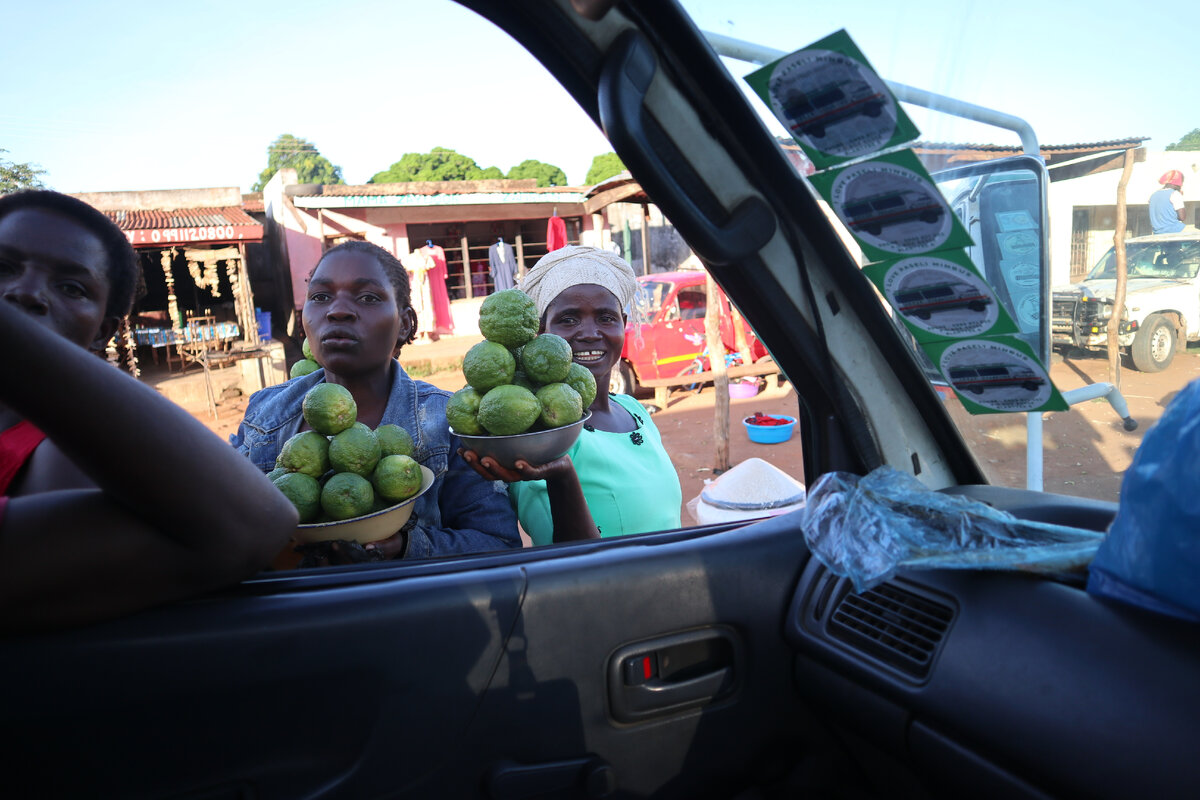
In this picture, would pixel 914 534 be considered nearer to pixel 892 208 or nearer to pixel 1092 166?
pixel 892 208

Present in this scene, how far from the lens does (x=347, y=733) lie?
1.26 metres

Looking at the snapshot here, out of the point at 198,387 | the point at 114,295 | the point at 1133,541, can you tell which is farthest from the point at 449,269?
the point at 1133,541

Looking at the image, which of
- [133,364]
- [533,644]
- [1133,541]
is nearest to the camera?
[1133,541]

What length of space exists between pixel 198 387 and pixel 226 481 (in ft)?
50.4

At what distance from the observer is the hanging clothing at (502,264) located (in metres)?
17.3

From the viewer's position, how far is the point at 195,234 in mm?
14617

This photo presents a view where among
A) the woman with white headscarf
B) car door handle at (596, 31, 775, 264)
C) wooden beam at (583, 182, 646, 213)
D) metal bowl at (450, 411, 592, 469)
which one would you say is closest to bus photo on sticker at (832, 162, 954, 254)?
car door handle at (596, 31, 775, 264)

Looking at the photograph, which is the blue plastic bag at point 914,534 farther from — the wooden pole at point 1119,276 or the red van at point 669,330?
the red van at point 669,330

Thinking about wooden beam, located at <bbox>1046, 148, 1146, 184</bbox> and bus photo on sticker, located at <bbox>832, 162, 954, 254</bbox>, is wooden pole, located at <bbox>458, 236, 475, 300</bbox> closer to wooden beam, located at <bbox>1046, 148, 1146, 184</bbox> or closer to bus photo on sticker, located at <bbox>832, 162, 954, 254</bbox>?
bus photo on sticker, located at <bbox>832, 162, 954, 254</bbox>

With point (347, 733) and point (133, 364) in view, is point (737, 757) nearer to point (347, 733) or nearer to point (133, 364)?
point (347, 733)

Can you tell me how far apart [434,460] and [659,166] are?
131 centimetres

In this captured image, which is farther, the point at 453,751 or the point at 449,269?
the point at 449,269

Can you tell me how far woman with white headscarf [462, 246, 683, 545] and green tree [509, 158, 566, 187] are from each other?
43.9 metres

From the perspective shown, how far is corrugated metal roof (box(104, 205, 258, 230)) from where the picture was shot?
1459cm
